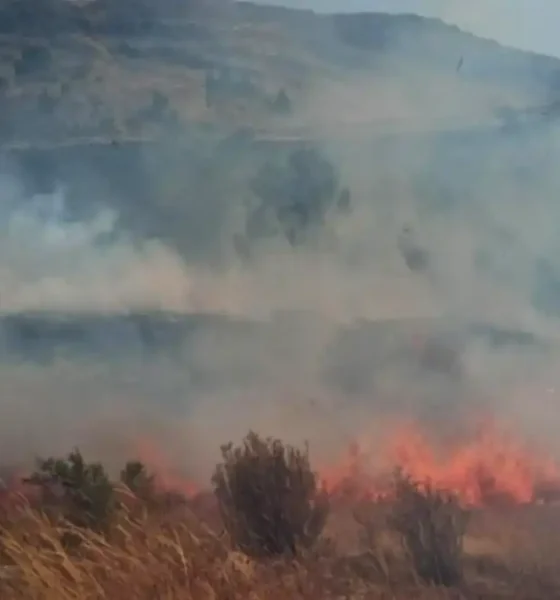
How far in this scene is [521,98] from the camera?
1.51 metres

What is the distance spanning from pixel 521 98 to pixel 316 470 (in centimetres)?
70

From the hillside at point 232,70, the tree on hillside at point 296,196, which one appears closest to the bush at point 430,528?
the tree on hillside at point 296,196

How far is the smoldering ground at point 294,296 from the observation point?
1439mm

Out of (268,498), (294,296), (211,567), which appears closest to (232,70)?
(294,296)

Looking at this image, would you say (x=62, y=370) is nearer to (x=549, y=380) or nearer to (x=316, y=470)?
(x=316, y=470)

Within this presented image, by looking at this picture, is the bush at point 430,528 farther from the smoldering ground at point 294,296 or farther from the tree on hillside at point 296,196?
the tree on hillside at point 296,196

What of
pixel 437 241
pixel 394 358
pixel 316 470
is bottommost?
pixel 316 470

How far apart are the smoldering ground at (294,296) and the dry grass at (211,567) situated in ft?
0.39

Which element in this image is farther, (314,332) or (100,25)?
(100,25)

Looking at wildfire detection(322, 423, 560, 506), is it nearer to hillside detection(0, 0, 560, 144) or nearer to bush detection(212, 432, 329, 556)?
bush detection(212, 432, 329, 556)

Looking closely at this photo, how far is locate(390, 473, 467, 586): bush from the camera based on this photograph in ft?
4.54

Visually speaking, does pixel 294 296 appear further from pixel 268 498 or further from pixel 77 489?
pixel 77 489

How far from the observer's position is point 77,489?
1433mm

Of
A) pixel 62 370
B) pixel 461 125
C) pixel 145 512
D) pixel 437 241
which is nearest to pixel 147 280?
pixel 62 370
